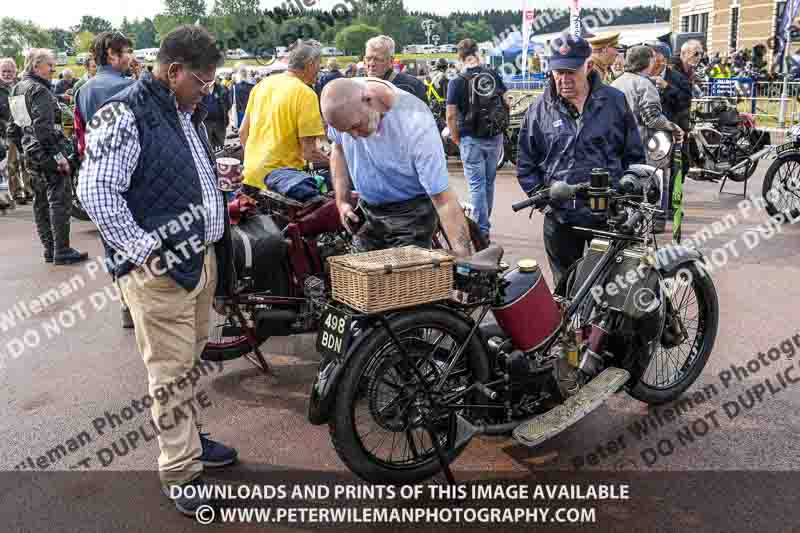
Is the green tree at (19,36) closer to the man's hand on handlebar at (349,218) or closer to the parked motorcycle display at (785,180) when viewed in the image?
the parked motorcycle display at (785,180)

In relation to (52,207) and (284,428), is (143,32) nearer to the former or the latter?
(52,207)

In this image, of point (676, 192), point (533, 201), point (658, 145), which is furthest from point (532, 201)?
point (676, 192)

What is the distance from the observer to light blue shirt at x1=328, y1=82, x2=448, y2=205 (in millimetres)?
3695

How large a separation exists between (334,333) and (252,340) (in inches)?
64.4

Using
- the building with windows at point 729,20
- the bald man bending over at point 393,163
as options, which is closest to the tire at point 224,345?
the bald man bending over at point 393,163

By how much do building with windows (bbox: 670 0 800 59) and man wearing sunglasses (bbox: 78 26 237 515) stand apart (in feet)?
108

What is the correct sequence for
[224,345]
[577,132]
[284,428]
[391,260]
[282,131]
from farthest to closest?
[282,131], [224,345], [577,132], [284,428], [391,260]

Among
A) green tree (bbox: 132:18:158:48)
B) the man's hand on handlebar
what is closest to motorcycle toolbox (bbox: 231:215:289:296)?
the man's hand on handlebar

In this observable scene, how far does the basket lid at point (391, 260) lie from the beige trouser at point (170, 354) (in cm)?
68

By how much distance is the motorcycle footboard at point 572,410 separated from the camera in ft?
11.0

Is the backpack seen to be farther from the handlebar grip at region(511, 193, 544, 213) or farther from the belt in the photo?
the handlebar grip at region(511, 193, 544, 213)

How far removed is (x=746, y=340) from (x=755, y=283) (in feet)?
5.04

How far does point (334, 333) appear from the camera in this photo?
311 cm

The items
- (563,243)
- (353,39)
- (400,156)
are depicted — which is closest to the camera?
(400,156)
